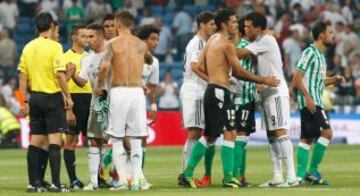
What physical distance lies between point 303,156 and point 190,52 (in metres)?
2.29

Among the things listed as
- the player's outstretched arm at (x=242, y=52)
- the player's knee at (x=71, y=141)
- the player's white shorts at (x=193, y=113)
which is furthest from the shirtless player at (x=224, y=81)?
the player's knee at (x=71, y=141)

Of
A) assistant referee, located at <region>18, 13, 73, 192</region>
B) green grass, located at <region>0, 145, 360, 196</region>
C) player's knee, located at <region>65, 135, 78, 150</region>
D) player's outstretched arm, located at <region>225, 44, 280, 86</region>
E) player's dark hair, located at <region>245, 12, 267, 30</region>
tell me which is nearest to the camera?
green grass, located at <region>0, 145, 360, 196</region>

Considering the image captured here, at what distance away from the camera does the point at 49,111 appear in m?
17.5

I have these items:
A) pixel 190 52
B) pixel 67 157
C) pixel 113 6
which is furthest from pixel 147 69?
pixel 113 6

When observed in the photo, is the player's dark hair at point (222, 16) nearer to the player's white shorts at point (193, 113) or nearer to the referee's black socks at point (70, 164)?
the player's white shorts at point (193, 113)

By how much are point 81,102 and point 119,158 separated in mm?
1953

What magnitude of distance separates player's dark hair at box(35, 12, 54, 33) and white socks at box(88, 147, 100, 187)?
1.93 meters

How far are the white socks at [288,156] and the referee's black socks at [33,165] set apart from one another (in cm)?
350

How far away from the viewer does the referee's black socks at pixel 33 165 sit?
17.5 meters

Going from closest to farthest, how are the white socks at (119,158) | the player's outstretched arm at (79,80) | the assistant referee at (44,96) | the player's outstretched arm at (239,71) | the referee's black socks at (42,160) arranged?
the white socks at (119,158), the assistant referee at (44,96), the referee's black socks at (42,160), the player's outstretched arm at (239,71), the player's outstretched arm at (79,80)

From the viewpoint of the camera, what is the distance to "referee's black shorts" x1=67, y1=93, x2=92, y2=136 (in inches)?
740

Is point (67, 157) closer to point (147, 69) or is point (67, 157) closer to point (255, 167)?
point (147, 69)

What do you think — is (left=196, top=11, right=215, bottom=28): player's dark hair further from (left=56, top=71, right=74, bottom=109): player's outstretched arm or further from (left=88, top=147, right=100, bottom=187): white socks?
(left=56, top=71, right=74, bottom=109): player's outstretched arm

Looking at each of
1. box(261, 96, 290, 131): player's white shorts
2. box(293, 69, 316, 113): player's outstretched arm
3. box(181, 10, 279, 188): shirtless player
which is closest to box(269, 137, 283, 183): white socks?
Answer: box(261, 96, 290, 131): player's white shorts
